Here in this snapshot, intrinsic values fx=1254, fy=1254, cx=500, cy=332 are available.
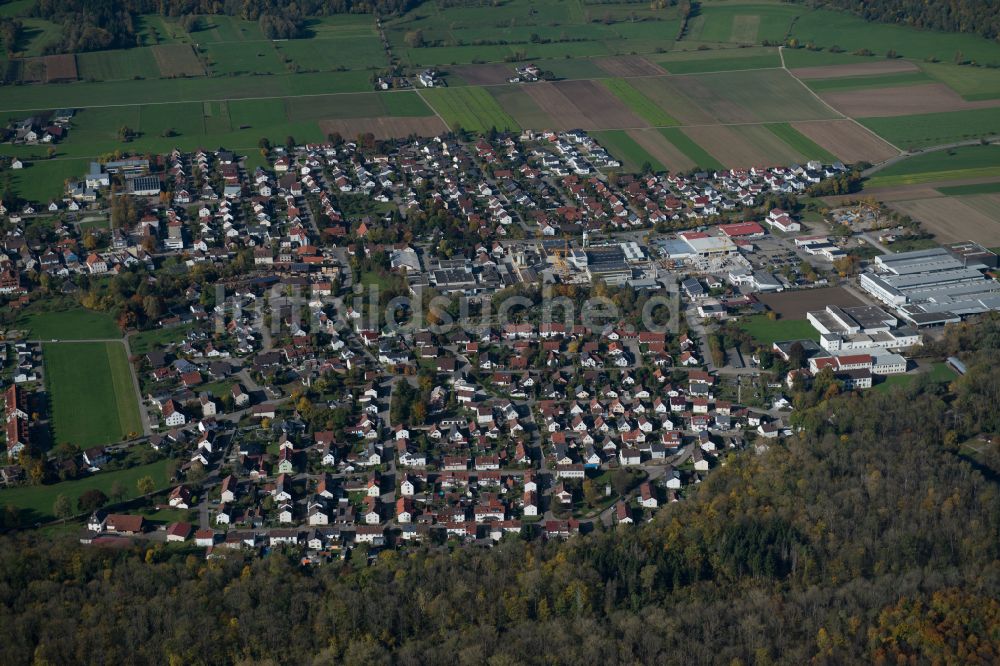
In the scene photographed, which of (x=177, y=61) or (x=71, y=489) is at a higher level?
(x=177, y=61)

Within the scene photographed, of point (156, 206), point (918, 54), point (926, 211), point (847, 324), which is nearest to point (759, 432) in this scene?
point (847, 324)

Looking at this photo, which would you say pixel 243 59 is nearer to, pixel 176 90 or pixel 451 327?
pixel 176 90

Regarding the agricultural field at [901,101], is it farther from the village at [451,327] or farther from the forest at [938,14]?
the forest at [938,14]

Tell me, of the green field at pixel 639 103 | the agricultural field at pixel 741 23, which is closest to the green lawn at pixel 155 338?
the green field at pixel 639 103

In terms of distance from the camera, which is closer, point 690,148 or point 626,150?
point 626,150

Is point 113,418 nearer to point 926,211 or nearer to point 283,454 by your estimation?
point 283,454

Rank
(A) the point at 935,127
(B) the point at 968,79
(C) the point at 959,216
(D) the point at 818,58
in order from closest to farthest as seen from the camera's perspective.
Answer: (C) the point at 959,216, (A) the point at 935,127, (B) the point at 968,79, (D) the point at 818,58

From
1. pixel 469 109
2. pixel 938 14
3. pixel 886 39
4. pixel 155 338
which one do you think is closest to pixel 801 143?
pixel 469 109

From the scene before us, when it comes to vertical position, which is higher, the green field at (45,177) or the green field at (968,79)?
the green field at (968,79)
